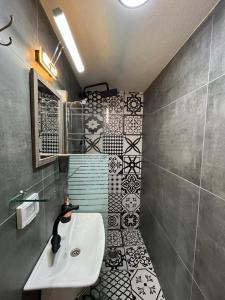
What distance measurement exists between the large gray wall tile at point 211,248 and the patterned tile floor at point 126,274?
0.82 meters

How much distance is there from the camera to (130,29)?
97cm

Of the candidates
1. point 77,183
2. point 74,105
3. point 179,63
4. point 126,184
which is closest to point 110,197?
point 126,184

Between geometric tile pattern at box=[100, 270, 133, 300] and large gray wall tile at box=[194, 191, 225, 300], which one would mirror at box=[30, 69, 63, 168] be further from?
geometric tile pattern at box=[100, 270, 133, 300]

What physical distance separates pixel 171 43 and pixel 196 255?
56.6 inches

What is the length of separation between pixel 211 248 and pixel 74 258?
0.81 m

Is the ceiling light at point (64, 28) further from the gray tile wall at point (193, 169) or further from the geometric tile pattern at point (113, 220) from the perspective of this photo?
the geometric tile pattern at point (113, 220)

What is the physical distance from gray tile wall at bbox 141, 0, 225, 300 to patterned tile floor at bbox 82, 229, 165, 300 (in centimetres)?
16

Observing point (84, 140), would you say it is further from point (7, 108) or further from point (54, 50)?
point (7, 108)

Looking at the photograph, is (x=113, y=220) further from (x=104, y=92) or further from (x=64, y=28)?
(x=64, y=28)

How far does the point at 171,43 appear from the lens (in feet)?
3.63

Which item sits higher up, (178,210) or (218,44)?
(218,44)

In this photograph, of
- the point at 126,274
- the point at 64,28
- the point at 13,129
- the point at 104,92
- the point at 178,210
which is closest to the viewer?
Answer: the point at 13,129

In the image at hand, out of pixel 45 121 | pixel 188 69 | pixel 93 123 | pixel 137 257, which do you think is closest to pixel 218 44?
pixel 188 69

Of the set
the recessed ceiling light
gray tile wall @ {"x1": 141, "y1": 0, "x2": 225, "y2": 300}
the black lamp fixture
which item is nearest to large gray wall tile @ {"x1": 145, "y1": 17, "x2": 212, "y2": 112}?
gray tile wall @ {"x1": 141, "y1": 0, "x2": 225, "y2": 300}
